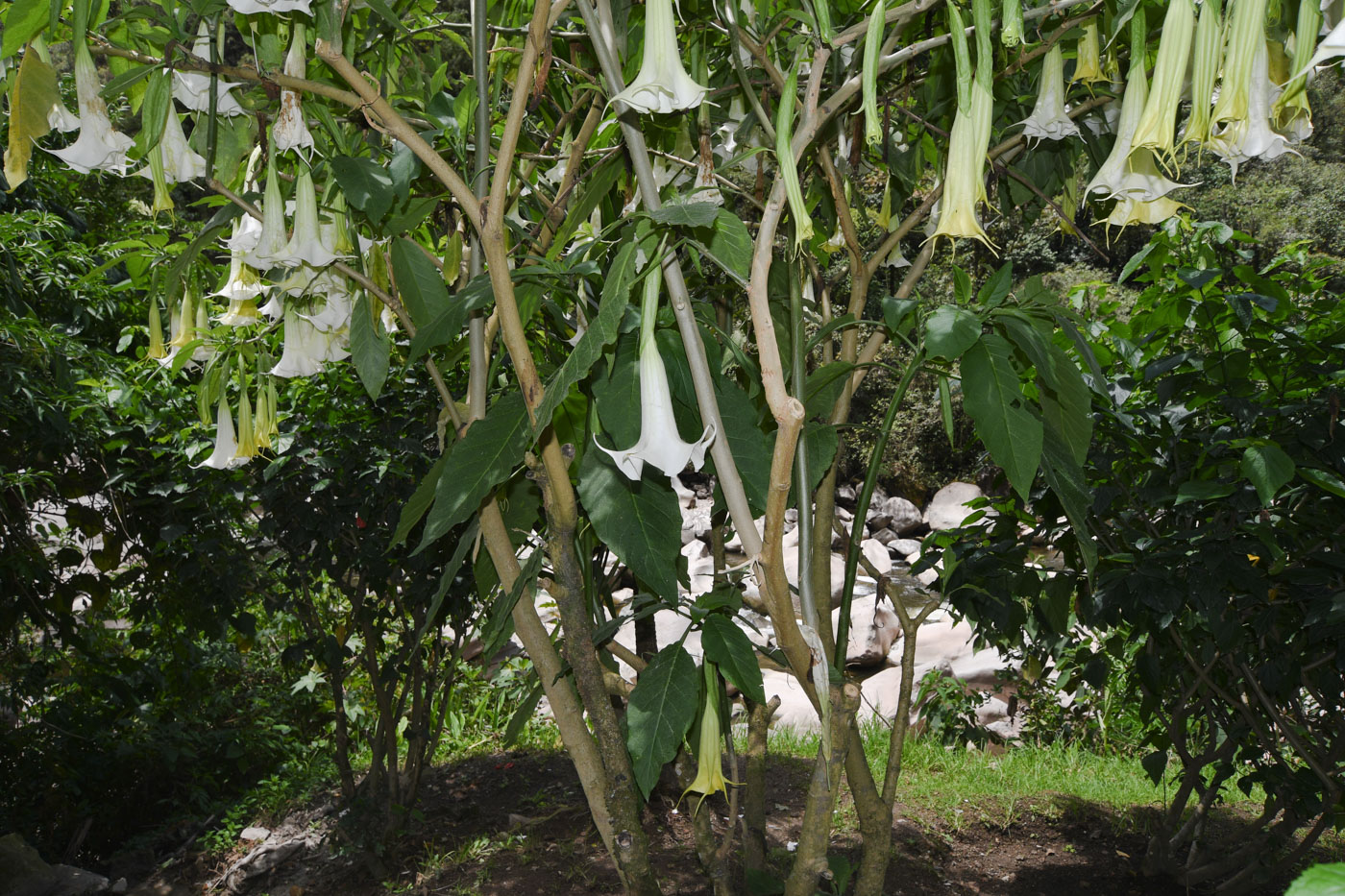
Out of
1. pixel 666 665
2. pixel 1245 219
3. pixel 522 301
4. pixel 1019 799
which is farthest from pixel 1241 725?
pixel 1245 219

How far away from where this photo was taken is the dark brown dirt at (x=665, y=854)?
87.7 inches

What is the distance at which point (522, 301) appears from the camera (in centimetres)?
96

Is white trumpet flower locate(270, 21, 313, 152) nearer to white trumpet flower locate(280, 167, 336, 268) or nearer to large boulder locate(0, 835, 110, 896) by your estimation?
white trumpet flower locate(280, 167, 336, 268)

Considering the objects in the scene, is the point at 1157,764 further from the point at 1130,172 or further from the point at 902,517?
the point at 902,517

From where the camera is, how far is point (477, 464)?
2.74 ft

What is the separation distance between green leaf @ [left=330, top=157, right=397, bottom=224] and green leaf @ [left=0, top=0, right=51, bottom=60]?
26 centimetres

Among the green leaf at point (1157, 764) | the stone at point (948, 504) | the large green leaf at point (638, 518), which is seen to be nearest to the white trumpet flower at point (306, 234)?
the large green leaf at point (638, 518)

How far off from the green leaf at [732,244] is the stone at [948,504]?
9.58 m

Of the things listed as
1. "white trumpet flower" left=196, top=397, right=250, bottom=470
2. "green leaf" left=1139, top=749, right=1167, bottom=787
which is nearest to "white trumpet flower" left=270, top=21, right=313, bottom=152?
"white trumpet flower" left=196, top=397, right=250, bottom=470

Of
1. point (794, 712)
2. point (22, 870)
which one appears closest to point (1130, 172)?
point (22, 870)

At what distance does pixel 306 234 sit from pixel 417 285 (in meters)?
0.13

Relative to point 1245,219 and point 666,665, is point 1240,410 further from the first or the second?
point 1245,219

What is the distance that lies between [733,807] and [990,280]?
0.80 m

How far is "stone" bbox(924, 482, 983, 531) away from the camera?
9984 mm
